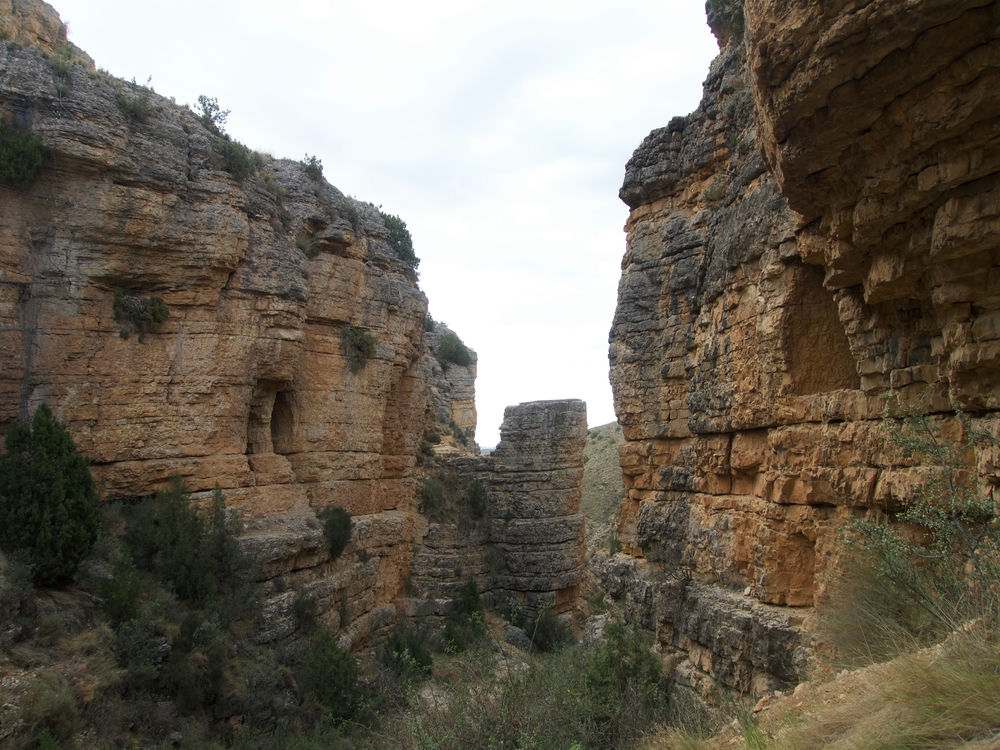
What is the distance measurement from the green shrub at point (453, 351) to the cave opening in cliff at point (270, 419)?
48.8 ft

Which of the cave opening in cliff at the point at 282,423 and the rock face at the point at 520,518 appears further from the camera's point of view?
the rock face at the point at 520,518

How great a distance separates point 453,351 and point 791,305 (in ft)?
80.9

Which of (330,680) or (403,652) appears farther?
(403,652)

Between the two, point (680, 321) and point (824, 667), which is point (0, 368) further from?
point (824, 667)

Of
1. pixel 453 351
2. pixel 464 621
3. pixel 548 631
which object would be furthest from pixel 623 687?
pixel 453 351

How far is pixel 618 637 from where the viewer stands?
29.0 feet

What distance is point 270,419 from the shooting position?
15.2 m

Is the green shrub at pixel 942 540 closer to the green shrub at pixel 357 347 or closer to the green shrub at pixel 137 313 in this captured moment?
the green shrub at pixel 137 313

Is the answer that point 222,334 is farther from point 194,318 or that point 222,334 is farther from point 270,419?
point 270,419

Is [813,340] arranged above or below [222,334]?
below

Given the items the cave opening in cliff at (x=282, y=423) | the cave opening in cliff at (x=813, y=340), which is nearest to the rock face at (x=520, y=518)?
the cave opening in cliff at (x=282, y=423)

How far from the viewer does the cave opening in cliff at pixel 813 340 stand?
6.94 meters

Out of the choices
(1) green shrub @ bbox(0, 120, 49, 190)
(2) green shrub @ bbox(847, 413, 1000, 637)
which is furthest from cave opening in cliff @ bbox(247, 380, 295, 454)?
(2) green shrub @ bbox(847, 413, 1000, 637)

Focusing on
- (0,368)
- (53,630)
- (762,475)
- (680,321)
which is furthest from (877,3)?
(0,368)
